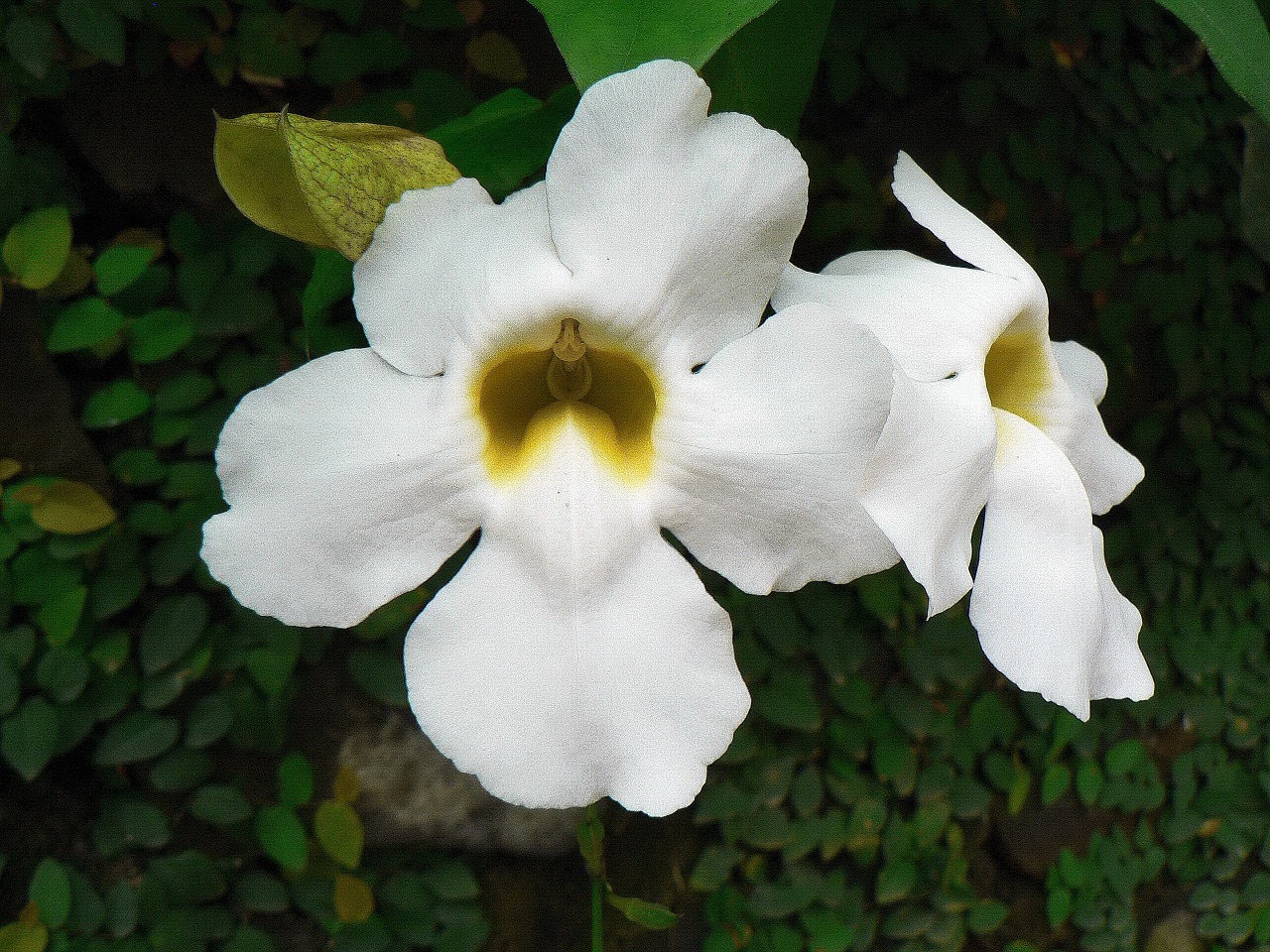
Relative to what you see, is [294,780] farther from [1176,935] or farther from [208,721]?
[1176,935]

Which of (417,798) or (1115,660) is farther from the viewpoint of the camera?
(417,798)

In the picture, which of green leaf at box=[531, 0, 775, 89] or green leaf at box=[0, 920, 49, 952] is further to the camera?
green leaf at box=[0, 920, 49, 952]

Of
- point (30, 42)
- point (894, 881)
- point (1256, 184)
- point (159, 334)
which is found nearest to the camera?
point (30, 42)

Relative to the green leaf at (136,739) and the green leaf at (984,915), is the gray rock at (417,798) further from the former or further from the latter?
the green leaf at (984,915)

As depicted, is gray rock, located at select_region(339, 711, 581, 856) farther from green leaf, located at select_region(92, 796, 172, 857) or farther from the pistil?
the pistil

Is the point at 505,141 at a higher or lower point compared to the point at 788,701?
higher

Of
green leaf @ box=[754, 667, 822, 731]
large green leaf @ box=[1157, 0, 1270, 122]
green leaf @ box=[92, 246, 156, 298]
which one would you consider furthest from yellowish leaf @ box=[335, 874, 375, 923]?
large green leaf @ box=[1157, 0, 1270, 122]

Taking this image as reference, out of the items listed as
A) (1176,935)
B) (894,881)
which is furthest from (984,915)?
(1176,935)
